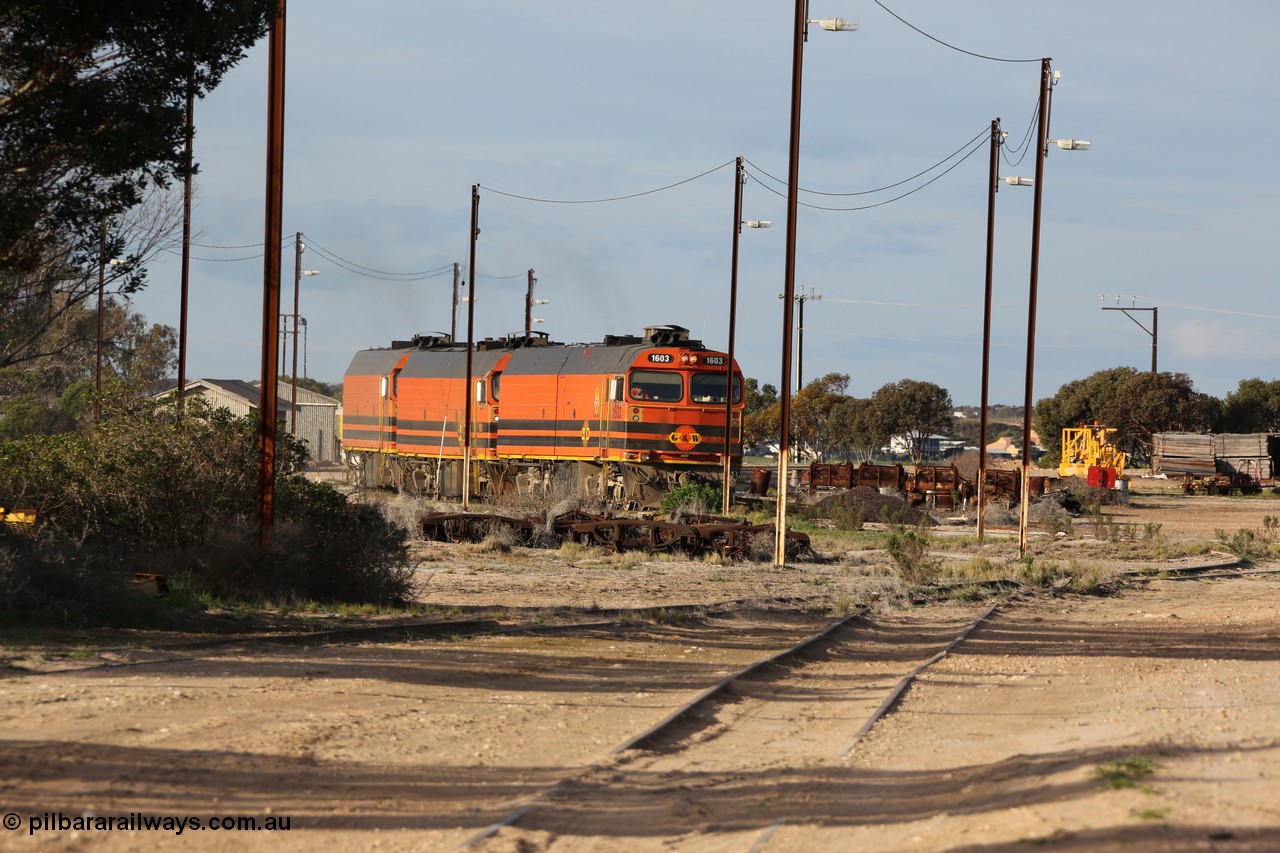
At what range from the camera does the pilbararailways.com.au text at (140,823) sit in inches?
251

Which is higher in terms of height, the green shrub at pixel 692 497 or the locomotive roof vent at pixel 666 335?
the locomotive roof vent at pixel 666 335

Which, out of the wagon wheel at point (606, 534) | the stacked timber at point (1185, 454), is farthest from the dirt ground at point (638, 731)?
the stacked timber at point (1185, 454)

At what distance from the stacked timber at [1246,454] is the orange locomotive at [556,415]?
38866 mm

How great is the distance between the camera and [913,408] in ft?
287

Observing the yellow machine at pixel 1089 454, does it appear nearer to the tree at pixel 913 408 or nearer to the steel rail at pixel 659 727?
the tree at pixel 913 408

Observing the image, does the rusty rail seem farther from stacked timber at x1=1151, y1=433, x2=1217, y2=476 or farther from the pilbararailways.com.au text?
stacked timber at x1=1151, y1=433, x2=1217, y2=476

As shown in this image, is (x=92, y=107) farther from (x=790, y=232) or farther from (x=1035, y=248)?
(x=1035, y=248)

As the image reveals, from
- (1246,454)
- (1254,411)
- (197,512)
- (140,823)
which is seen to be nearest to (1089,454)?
(1246,454)

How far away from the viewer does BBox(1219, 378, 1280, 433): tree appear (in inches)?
3506

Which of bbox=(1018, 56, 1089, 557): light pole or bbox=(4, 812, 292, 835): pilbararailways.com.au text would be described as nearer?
bbox=(4, 812, 292, 835): pilbararailways.com.au text

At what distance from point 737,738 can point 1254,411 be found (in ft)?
291

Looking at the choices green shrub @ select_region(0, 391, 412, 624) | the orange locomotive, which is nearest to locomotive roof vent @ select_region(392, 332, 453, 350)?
the orange locomotive

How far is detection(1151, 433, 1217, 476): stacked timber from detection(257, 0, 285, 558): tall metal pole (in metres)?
57.6

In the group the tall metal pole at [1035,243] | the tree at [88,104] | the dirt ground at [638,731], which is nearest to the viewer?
the dirt ground at [638,731]
